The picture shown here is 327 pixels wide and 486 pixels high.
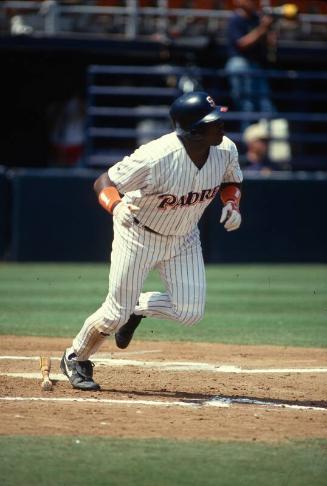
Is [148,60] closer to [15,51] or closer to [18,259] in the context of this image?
[15,51]

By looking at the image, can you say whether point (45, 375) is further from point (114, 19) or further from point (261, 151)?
point (114, 19)

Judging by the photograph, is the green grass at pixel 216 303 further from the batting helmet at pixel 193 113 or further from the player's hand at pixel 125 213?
the batting helmet at pixel 193 113

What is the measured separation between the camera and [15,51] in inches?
711

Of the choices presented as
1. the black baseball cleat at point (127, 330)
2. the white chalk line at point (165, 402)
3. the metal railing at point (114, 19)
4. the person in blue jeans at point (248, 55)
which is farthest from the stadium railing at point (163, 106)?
the white chalk line at point (165, 402)

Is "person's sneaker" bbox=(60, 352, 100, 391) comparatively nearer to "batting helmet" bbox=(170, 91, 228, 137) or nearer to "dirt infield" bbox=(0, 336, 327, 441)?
"dirt infield" bbox=(0, 336, 327, 441)

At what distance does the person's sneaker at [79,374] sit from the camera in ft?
21.6

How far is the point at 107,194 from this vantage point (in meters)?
6.28

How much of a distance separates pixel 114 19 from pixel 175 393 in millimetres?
12801

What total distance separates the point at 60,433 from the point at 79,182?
419 inches

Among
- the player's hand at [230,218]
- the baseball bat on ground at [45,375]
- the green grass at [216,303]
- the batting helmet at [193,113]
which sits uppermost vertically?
the batting helmet at [193,113]

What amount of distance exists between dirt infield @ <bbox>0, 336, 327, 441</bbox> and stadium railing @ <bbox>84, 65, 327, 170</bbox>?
830 centimetres

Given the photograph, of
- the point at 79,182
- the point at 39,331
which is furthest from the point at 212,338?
the point at 79,182

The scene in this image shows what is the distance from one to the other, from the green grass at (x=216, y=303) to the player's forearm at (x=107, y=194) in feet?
10.3

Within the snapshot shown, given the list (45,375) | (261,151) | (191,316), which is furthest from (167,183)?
(261,151)
